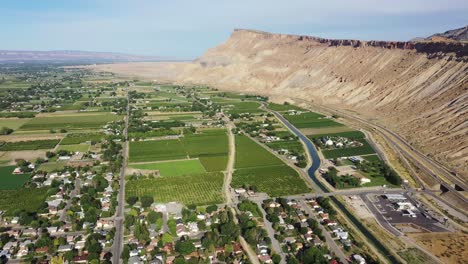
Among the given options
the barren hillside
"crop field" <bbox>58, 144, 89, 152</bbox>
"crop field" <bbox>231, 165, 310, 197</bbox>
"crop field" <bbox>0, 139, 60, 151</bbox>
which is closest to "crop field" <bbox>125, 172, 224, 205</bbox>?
"crop field" <bbox>231, 165, 310, 197</bbox>

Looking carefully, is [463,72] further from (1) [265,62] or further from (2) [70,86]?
(2) [70,86]

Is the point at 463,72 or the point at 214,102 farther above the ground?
the point at 463,72

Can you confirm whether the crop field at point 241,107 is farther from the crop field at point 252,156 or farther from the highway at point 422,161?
the crop field at point 252,156

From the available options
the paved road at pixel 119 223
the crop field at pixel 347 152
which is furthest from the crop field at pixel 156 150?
the crop field at pixel 347 152

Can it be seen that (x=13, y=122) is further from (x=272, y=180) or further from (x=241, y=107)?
(x=272, y=180)

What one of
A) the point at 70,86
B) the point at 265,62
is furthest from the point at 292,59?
the point at 70,86

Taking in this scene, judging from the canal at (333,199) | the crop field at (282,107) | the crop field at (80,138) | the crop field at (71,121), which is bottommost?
the crop field at (71,121)

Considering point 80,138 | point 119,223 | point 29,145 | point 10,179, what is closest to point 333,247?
point 119,223
